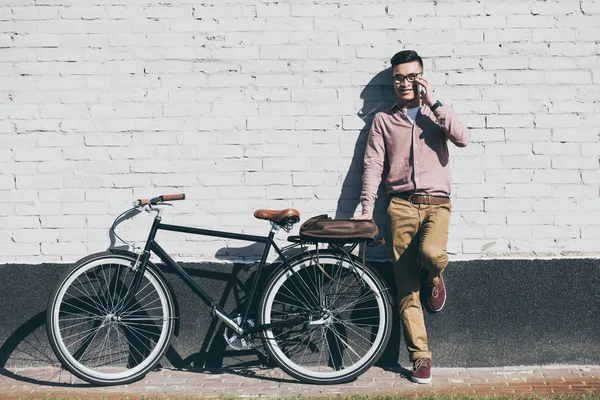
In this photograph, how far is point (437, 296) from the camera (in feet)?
20.6

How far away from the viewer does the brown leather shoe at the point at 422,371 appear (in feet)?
20.0

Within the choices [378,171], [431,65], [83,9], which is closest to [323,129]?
[378,171]

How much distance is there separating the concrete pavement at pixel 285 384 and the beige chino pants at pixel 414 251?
310 mm

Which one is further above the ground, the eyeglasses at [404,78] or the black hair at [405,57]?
the black hair at [405,57]

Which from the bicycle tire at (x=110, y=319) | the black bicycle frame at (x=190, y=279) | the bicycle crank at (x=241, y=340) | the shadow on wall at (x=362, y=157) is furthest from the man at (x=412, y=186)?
the bicycle tire at (x=110, y=319)

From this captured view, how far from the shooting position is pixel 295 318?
20.1ft

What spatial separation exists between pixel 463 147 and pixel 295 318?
1.70 meters

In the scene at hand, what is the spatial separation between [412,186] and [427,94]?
0.66m

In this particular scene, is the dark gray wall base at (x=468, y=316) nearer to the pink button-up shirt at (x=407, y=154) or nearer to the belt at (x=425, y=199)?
the belt at (x=425, y=199)

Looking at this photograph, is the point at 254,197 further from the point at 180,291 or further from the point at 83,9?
the point at 83,9

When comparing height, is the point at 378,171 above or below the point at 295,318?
above

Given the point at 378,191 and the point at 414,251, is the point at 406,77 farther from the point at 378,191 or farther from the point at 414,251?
the point at 414,251

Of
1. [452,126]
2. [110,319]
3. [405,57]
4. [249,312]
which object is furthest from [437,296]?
[110,319]

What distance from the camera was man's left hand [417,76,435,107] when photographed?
5922 mm
